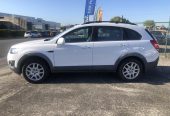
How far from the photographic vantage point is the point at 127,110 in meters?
5.87

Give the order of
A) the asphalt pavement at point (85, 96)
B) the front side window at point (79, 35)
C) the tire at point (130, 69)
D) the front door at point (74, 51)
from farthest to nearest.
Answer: the tire at point (130, 69), the front side window at point (79, 35), the front door at point (74, 51), the asphalt pavement at point (85, 96)

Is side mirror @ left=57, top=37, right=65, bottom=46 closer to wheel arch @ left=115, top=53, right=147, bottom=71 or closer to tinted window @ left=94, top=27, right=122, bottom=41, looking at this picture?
tinted window @ left=94, top=27, right=122, bottom=41

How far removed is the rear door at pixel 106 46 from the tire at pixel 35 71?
57.3 inches

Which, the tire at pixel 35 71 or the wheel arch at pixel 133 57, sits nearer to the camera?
the tire at pixel 35 71

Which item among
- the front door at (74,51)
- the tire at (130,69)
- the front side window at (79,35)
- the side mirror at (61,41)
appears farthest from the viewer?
the tire at (130,69)

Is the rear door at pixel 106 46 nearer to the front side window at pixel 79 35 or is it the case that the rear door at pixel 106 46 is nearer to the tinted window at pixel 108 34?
the tinted window at pixel 108 34

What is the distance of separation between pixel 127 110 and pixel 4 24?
6188 cm

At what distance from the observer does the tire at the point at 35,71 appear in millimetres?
8312

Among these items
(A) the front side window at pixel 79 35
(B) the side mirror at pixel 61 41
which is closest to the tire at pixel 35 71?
(B) the side mirror at pixel 61 41

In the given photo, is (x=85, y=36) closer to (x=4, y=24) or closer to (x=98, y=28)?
(x=98, y=28)

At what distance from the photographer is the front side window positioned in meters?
8.36

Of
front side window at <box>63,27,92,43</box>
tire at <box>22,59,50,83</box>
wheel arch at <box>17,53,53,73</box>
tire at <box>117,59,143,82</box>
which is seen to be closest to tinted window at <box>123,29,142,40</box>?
tire at <box>117,59,143,82</box>

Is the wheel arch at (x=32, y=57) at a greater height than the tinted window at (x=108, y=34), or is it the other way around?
the tinted window at (x=108, y=34)

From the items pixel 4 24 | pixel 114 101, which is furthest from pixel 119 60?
pixel 4 24
